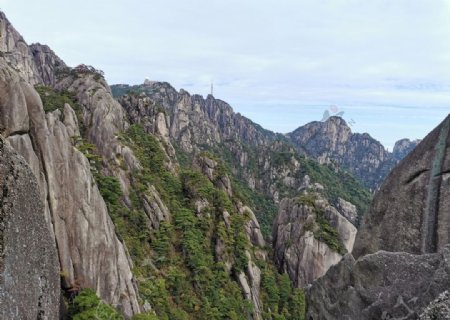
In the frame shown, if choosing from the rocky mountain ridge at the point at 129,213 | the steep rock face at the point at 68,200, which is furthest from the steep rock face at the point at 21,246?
the steep rock face at the point at 68,200

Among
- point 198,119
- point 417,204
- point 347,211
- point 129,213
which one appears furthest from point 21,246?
point 198,119

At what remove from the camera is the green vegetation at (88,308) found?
51.9ft

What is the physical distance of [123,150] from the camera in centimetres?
4412

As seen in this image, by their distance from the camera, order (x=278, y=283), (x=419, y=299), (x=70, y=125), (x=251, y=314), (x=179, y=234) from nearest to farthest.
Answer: (x=419, y=299) → (x=70, y=125) → (x=251, y=314) → (x=179, y=234) → (x=278, y=283)

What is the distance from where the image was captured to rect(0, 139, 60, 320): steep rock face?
6.25 metres

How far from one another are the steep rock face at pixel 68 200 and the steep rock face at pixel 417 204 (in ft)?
44.4

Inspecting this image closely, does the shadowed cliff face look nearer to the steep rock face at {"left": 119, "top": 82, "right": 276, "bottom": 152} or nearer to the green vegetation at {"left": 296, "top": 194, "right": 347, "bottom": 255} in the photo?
the green vegetation at {"left": 296, "top": 194, "right": 347, "bottom": 255}

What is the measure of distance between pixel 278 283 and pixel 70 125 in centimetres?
3165

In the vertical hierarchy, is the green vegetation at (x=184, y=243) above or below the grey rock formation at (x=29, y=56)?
below

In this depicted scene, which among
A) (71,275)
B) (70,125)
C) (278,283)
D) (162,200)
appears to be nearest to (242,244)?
(278,283)

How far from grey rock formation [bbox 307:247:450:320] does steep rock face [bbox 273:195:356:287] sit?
39156 mm

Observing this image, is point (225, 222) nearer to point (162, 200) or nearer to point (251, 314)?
point (162, 200)

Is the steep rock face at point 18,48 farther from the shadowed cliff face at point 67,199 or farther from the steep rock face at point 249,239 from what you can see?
the shadowed cliff face at point 67,199

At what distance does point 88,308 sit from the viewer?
16.3 m
